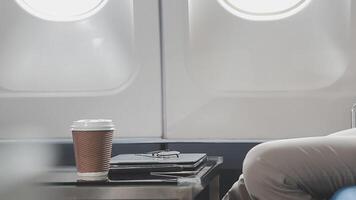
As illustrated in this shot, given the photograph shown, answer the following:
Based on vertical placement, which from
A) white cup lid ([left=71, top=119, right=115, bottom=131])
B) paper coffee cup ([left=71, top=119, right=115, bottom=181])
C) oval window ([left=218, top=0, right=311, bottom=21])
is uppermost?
oval window ([left=218, top=0, right=311, bottom=21])

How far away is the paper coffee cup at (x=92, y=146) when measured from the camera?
93 cm

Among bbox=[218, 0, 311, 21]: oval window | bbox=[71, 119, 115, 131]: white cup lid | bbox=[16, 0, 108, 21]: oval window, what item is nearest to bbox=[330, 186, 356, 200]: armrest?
bbox=[71, 119, 115, 131]: white cup lid

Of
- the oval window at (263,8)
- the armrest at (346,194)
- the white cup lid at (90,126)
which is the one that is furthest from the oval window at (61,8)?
the armrest at (346,194)

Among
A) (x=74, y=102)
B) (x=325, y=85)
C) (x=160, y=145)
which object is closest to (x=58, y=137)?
(x=74, y=102)

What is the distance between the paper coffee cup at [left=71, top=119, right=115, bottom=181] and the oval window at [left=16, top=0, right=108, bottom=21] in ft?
2.50

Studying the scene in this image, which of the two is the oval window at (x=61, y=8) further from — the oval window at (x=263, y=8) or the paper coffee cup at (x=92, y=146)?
the paper coffee cup at (x=92, y=146)

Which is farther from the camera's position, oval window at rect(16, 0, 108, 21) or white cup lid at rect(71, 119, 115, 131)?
oval window at rect(16, 0, 108, 21)

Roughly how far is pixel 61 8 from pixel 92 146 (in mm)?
852

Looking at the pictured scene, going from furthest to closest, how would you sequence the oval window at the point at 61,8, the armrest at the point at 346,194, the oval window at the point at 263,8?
the oval window at the point at 61,8
the oval window at the point at 263,8
the armrest at the point at 346,194

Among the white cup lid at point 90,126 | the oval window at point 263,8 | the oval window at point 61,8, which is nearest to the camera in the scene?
the white cup lid at point 90,126

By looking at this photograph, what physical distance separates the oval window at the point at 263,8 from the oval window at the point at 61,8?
39 cm

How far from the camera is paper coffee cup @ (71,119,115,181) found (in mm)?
932

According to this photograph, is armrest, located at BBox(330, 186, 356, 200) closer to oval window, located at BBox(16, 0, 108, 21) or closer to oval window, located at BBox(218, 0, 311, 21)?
oval window, located at BBox(218, 0, 311, 21)

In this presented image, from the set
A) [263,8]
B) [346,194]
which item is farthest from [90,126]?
[263,8]
